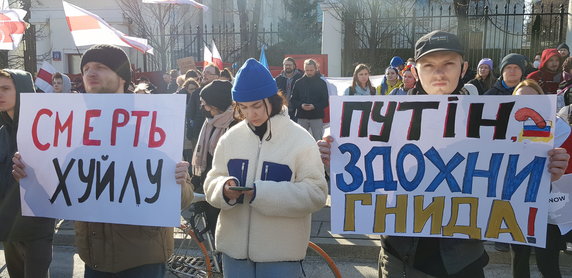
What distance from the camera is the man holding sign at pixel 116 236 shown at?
2.66 metres

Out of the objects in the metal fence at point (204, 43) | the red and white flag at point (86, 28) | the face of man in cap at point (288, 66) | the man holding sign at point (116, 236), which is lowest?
the man holding sign at point (116, 236)

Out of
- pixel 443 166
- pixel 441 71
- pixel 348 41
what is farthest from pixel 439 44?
pixel 348 41

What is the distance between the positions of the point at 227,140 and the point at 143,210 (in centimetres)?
58

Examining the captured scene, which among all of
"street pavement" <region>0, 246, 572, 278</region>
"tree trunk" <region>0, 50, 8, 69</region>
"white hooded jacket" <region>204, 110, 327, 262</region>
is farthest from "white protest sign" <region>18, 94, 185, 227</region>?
"tree trunk" <region>0, 50, 8, 69</region>

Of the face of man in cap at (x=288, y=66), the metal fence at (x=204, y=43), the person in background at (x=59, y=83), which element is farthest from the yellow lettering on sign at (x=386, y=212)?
the metal fence at (x=204, y=43)

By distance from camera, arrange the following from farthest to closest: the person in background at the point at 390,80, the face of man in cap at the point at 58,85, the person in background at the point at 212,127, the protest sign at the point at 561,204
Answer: the person in background at the point at 390,80, the face of man in cap at the point at 58,85, the person in background at the point at 212,127, the protest sign at the point at 561,204

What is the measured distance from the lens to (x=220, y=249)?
2.77 metres

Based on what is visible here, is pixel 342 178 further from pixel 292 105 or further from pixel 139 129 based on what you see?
pixel 292 105

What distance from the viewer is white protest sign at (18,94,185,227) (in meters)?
2.66

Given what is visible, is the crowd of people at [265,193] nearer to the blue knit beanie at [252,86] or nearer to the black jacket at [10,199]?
the blue knit beanie at [252,86]

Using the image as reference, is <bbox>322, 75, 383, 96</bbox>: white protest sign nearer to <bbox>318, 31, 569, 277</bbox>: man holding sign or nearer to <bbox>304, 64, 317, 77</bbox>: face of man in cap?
<bbox>304, 64, 317, 77</bbox>: face of man in cap

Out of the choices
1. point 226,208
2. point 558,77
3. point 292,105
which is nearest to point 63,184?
point 226,208

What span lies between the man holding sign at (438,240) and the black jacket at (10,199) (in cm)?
228

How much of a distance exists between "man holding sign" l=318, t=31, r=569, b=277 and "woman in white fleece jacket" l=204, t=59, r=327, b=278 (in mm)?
434
